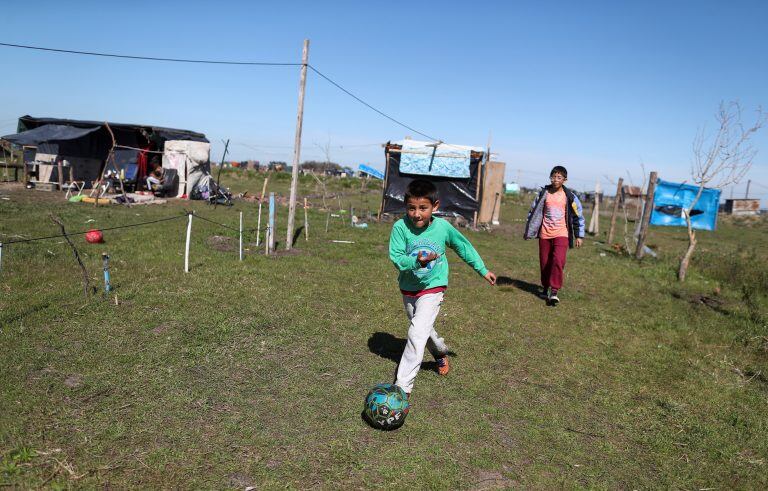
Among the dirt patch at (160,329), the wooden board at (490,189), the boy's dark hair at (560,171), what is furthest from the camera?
the wooden board at (490,189)

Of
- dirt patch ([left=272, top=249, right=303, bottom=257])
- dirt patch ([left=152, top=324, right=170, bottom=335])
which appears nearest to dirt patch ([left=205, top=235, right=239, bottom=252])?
dirt patch ([left=272, top=249, right=303, bottom=257])

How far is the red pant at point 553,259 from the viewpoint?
9.08 metres

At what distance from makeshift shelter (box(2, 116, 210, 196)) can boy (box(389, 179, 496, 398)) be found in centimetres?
2092

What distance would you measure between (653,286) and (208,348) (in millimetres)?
9678

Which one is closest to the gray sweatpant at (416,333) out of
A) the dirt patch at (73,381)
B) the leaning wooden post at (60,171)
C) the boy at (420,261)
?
the boy at (420,261)

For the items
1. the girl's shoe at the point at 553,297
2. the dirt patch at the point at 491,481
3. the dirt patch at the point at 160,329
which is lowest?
the dirt patch at the point at 491,481

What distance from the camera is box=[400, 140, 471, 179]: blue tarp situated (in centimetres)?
1947

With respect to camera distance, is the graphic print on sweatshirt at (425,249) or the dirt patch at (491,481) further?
the graphic print on sweatshirt at (425,249)

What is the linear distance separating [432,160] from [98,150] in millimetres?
17325

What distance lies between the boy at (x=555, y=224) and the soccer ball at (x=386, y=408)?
5.46 meters

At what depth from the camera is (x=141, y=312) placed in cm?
676

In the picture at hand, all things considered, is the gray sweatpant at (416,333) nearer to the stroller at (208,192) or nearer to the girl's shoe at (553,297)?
the girl's shoe at (553,297)

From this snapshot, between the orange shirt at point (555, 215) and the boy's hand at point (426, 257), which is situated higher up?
the orange shirt at point (555, 215)

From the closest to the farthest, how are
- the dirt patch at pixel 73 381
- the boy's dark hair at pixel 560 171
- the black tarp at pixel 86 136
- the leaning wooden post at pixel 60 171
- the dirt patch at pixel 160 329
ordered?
the dirt patch at pixel 73 381 → the dirt patch at pixel 160 329 → the boy's dark hair at pixel 560 171 → the leaning wooden post at pixel 60 171 → the black tarp at pixel 86 136
